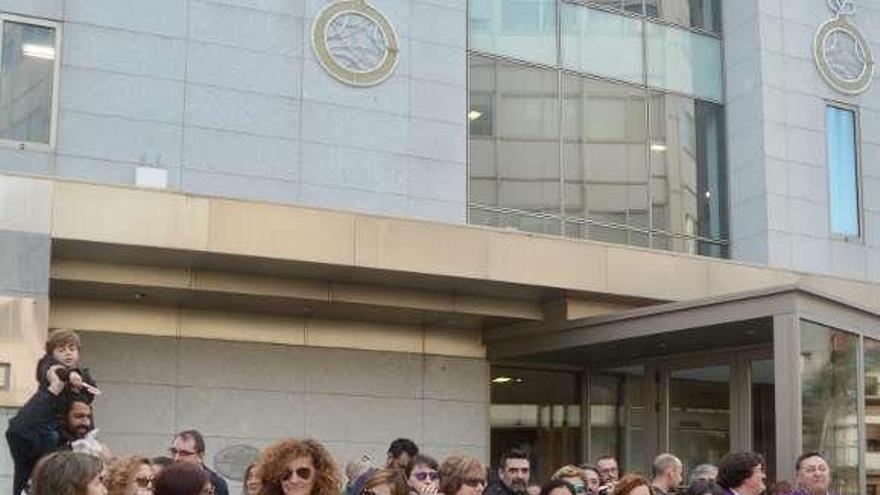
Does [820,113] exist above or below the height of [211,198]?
above

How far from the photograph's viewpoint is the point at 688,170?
66.1ft

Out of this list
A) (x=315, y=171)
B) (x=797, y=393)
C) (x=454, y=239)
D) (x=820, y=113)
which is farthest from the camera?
(x=820, y=113)

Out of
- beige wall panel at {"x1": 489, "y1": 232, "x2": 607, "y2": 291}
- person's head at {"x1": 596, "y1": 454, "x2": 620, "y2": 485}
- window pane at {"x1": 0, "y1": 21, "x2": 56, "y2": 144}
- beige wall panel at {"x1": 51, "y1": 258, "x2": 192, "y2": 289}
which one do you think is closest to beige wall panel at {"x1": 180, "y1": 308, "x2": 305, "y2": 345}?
beige wall panel at {"x1": 51, "y1": 258, "x2": 192, "y2": 289}

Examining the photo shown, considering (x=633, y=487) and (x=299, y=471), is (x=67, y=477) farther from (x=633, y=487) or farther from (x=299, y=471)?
(x=633, y=487)

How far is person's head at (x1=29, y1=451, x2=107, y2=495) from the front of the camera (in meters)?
5.13

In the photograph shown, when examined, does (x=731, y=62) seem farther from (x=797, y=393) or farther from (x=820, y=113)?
(x=797, y=393)

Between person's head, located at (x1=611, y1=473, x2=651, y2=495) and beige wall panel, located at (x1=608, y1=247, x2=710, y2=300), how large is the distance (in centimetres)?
903

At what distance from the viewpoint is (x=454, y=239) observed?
15.7 meters

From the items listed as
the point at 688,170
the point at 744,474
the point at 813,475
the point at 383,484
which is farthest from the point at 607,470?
the point at 688,170

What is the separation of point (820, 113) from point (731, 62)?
63.5 inches

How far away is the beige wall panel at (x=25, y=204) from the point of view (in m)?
13.4

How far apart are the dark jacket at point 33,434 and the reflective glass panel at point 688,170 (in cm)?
1325

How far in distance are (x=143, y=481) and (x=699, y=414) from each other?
11.5 metres

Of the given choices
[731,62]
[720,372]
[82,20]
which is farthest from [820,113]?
[82,20]
